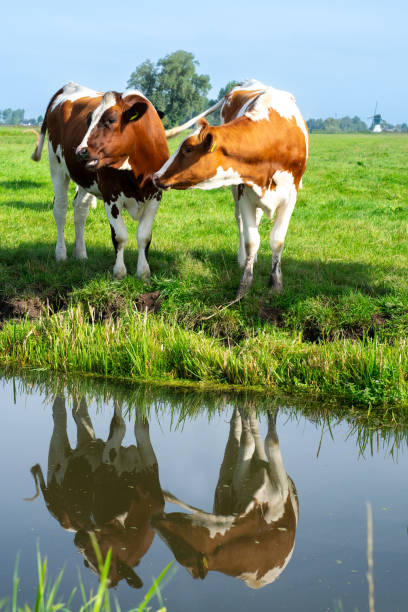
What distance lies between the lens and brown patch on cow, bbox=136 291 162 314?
8212 mm

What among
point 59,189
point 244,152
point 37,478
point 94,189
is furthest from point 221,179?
point 37,478

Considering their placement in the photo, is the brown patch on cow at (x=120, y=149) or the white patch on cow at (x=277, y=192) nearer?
the white patch on cow at (x=277, y=192)

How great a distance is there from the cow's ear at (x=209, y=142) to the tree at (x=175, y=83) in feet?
239

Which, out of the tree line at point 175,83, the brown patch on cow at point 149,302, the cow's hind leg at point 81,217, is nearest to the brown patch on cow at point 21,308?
the brown patch on cow at point 149,302

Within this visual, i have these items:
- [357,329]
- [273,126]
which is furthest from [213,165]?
[357,329]

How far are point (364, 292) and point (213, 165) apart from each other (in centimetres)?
246

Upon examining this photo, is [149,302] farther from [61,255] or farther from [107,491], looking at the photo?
[107,491]

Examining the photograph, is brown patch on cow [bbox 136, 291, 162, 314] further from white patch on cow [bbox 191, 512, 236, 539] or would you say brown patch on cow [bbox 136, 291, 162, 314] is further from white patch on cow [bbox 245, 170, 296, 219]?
white patch on cow [bbox 191, 512, 236, 539]

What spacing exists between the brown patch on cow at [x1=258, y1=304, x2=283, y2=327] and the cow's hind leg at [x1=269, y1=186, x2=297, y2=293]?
1.24ft

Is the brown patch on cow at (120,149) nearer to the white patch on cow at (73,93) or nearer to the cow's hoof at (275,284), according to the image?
the white patch on cow at (73,93)

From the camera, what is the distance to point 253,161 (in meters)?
7.58

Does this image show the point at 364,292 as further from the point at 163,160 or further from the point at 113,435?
the point at 113,435

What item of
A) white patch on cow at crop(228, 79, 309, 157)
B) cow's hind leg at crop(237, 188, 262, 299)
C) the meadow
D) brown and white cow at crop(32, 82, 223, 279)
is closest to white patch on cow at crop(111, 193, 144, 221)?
brown and white cow at crop(32, 82, 223, 279)

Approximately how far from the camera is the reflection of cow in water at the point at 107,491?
13.0 feet
